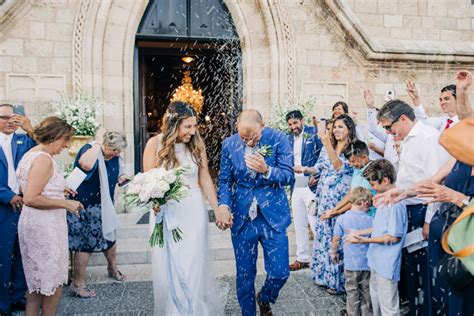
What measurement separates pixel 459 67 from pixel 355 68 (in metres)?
2.82

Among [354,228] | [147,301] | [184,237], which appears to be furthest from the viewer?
[147,301]

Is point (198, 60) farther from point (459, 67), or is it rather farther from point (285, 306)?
point (285, 306)

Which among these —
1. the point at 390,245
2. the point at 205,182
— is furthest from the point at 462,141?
the point at 205,182

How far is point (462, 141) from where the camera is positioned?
2502mm

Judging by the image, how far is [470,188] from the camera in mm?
3033

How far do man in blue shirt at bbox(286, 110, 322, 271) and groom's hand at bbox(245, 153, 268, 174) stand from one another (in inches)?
93.9

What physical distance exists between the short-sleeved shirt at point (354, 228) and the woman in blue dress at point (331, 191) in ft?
2.48

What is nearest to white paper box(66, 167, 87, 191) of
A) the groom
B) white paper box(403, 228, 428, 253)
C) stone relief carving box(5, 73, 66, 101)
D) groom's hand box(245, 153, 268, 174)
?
the groom

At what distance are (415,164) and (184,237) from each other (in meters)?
2.37

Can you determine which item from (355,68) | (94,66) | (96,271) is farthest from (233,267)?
(355,68)

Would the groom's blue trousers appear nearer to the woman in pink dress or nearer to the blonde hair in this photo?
the blonde hair

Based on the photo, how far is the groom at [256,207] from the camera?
4.27 meters

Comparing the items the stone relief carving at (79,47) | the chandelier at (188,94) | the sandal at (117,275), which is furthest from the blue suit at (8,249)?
the chandelier at (188,94)

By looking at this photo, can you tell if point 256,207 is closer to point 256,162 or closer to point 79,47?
point 256,162
